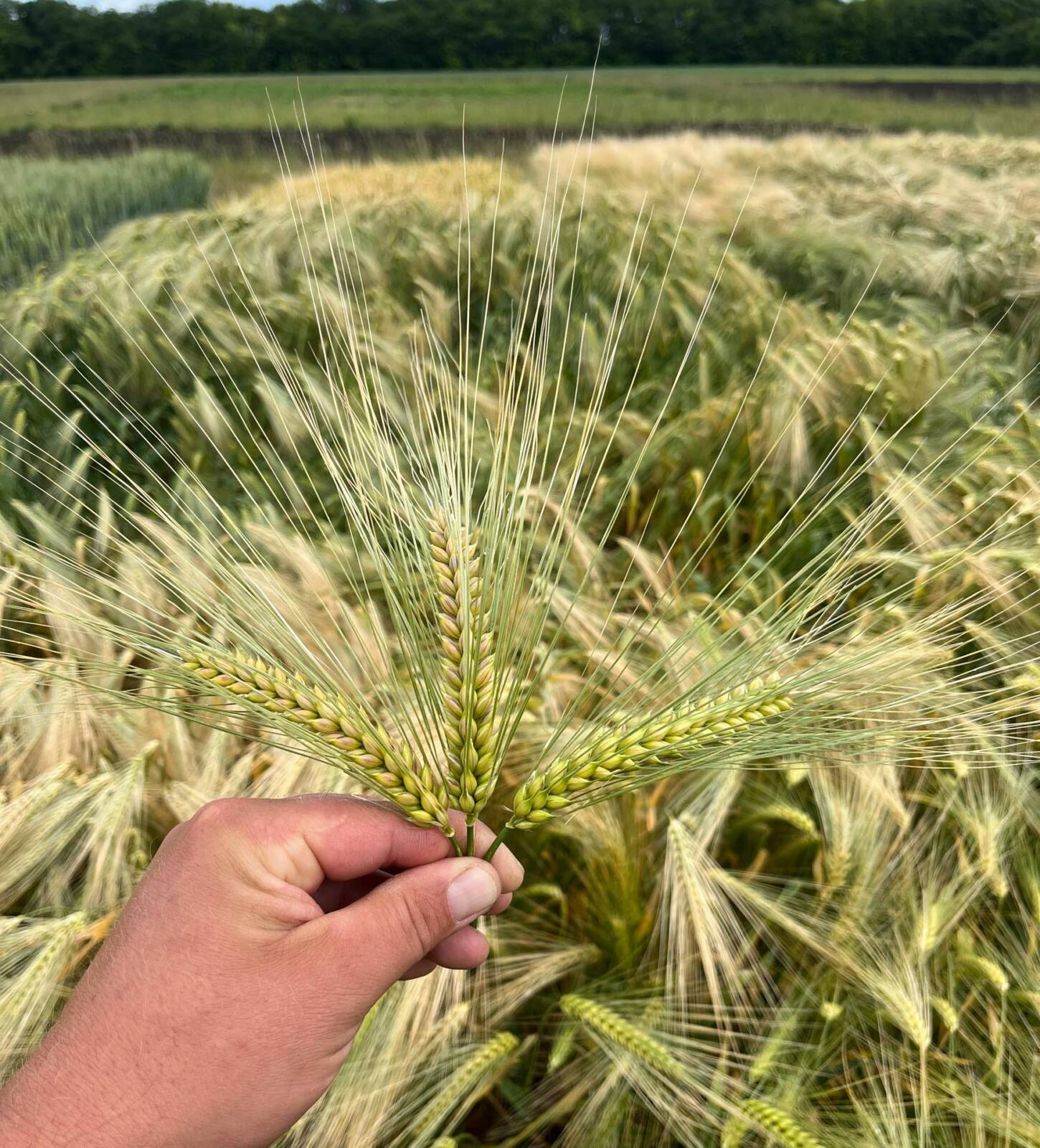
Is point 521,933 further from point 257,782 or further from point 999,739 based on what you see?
point 999,739

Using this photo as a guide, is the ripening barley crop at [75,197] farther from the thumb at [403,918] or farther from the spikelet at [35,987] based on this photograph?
the thumb at [403,918]

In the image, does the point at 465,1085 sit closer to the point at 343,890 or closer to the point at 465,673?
the point at 343,890

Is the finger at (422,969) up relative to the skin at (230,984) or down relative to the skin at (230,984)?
down

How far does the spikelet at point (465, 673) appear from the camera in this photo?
2.48 ft

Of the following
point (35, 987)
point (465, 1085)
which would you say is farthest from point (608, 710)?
point (35, 987)

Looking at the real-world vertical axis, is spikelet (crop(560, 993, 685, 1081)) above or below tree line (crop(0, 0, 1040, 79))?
below

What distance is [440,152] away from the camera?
33.5 feet

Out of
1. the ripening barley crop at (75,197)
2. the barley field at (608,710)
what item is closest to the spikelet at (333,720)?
the barley field at (608,710)

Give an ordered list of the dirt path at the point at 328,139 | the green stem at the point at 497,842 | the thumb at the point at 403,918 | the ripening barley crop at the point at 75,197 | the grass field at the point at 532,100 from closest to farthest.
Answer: the green stem at the point at 497,842, the thumb at the point at 403,918, the ripening barley crop at the point at 75,197, the dirt path at the point at 328,139, the grass field at the point at 532,100

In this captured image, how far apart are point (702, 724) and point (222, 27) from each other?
10332mm

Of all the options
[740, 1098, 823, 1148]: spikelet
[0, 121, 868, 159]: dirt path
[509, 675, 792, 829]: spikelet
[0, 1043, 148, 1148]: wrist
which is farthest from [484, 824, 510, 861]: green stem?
[0, 121, 868, 159]: dirt path

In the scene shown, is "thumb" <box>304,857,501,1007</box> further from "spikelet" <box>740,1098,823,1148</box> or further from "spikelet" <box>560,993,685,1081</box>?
"spikelet" <box>740,1098,823,1148</box>

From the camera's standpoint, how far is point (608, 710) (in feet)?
2.67

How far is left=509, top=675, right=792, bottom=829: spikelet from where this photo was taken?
Result: 76 centimetres
